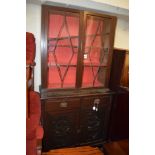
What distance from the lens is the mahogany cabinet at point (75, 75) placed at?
2.16 meters

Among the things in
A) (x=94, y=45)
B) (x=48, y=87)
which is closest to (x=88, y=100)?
(x=48, y=87)

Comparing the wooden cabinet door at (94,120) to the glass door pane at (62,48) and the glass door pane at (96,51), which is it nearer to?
the glass door pane at (96,51)

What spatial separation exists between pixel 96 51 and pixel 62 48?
1.67 ft

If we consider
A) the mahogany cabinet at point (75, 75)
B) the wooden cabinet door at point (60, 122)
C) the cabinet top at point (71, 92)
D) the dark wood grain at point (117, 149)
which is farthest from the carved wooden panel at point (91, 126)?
the dark wood grain at point (117, 149)

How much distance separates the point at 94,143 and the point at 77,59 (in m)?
1.26

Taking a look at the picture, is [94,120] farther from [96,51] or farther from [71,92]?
[96,51]

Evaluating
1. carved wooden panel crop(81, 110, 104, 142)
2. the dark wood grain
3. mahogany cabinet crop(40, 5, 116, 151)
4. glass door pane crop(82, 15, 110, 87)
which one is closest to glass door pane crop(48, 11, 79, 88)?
mahogany cabinet crop(40, 5, 116, 151)

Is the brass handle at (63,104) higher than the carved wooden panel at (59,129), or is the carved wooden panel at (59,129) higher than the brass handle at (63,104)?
the brass handle at (63,104)

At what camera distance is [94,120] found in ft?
8.30

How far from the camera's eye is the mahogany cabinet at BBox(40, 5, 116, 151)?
7.10ft

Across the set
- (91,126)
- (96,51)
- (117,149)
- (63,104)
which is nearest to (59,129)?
(63,104)

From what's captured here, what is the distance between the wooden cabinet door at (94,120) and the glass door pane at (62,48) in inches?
14.8
